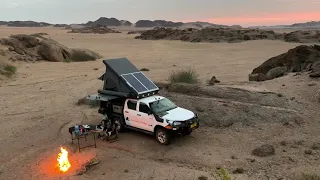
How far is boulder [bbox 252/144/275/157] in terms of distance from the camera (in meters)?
12.0

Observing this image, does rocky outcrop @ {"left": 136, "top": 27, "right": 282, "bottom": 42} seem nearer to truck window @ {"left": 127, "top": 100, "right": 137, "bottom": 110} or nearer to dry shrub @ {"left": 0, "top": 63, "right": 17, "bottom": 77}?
dry shrub @ {"left": 0, "top": 63, "right": 17, "bottom": 77}

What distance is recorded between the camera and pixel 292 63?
80.0ft

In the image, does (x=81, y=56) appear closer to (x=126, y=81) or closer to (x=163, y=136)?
(x=126, y=81)

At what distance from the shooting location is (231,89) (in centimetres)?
1819

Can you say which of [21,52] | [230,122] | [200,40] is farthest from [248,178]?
[200,40]

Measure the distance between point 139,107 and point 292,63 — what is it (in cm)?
1469

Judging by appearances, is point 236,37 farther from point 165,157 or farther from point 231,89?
point 165,157

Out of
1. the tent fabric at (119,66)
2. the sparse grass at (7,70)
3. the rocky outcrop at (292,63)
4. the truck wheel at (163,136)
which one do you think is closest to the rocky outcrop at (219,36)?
the rocky outcrop at (292,63)

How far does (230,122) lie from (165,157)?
402 cm

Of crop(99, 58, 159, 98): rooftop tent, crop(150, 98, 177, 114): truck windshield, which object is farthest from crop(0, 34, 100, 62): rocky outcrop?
crop(150, 98, 177, 114): truck windshield

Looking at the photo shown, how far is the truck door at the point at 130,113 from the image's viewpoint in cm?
1413

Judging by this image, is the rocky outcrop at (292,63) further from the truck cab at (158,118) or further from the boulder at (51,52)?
the boulder at (51,52)

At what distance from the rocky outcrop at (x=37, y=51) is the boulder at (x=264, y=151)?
3048 centimetres

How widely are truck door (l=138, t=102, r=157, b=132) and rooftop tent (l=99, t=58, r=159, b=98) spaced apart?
0.53 metres
